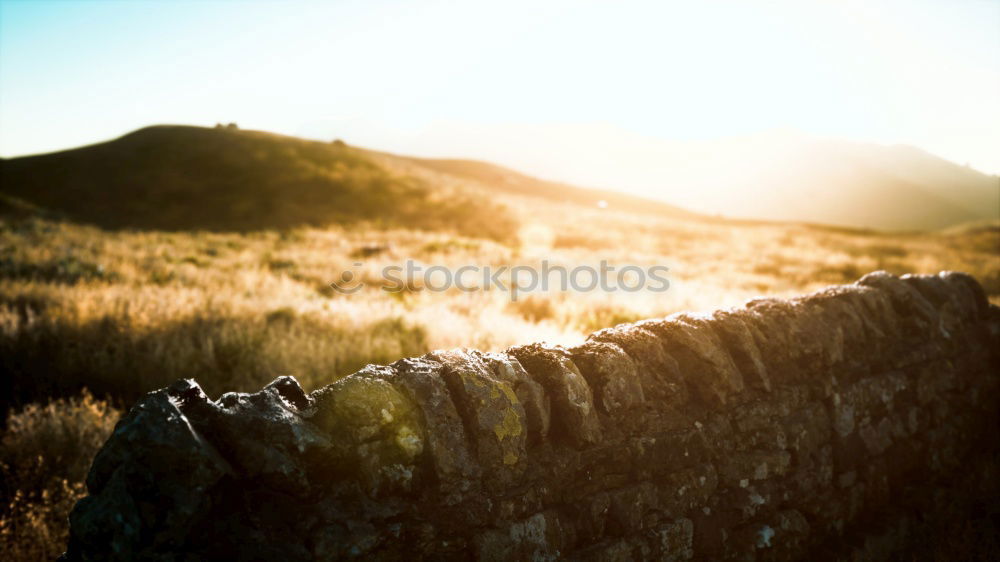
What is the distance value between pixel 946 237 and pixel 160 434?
54177mm

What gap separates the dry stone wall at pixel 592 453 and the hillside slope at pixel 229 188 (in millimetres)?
28842

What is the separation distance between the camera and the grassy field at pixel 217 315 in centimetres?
497

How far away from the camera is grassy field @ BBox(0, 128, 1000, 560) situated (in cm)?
→ 497

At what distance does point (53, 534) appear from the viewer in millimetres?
3898

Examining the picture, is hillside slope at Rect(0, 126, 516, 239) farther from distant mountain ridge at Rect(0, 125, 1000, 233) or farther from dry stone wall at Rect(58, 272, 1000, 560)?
dry stone wall at Rect(58, 272, 1000, 560)

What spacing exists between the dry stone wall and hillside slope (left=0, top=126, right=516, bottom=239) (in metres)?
28.8

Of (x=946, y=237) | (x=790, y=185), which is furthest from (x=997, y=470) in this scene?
(x=790, y=185)

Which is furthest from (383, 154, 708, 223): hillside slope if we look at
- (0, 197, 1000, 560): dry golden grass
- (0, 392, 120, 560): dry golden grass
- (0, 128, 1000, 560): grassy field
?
(0, 392, 120, 560): dry golden grass

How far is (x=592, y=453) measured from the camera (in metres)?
2.97

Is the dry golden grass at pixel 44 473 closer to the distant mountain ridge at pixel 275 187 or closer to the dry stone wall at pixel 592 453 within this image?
the dry stone wall at pixel 592 453

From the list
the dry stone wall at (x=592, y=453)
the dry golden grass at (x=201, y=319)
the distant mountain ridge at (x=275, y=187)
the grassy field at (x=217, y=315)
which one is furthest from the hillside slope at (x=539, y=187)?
the dry stone wall at (x=592, y=453)

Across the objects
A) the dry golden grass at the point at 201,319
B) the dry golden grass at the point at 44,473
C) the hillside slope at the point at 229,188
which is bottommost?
the dry golden grass at the point at 44,473

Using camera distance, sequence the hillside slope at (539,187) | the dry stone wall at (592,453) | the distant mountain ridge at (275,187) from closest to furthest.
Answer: the dry stone wall at (592,453) < the distant mountain ridge at (275,187) < the hillside slope at (539,187)

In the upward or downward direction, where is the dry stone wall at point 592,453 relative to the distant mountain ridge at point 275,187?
downward
